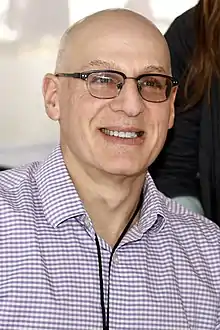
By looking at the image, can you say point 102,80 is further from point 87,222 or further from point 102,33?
point 87,222

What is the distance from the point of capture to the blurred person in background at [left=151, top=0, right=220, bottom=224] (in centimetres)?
210

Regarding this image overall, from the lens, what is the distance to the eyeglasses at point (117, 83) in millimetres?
1516

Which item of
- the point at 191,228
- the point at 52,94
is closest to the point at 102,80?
the point at 52,94

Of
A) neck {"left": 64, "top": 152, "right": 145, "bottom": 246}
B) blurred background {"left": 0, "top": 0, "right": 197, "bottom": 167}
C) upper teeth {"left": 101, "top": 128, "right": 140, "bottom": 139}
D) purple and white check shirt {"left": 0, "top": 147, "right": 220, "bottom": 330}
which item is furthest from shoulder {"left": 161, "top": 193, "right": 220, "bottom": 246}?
blurred background {"left": 0, "top": 0, "right": 197, "bottom": 167}

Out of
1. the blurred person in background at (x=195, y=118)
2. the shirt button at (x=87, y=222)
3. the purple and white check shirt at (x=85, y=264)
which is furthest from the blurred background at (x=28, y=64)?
the shirt button at (x=87, y=222)

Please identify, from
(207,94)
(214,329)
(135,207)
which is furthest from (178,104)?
(214,329)

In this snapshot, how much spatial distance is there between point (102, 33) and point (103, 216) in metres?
0.35

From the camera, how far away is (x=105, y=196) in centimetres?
158

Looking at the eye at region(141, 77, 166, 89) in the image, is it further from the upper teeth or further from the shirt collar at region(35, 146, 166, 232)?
the shirt collar at region(35, 146, 166, 232)

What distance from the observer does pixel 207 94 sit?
2107 millimetres

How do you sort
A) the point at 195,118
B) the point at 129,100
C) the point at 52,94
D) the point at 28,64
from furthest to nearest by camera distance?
the point at 28,64 → the point at 195,118 → the point at 52,94 → the point at 129,100

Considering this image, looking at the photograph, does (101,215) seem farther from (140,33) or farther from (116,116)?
(140,33)

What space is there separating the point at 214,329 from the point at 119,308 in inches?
8.6

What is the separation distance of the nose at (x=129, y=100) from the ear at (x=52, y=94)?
15 cm
